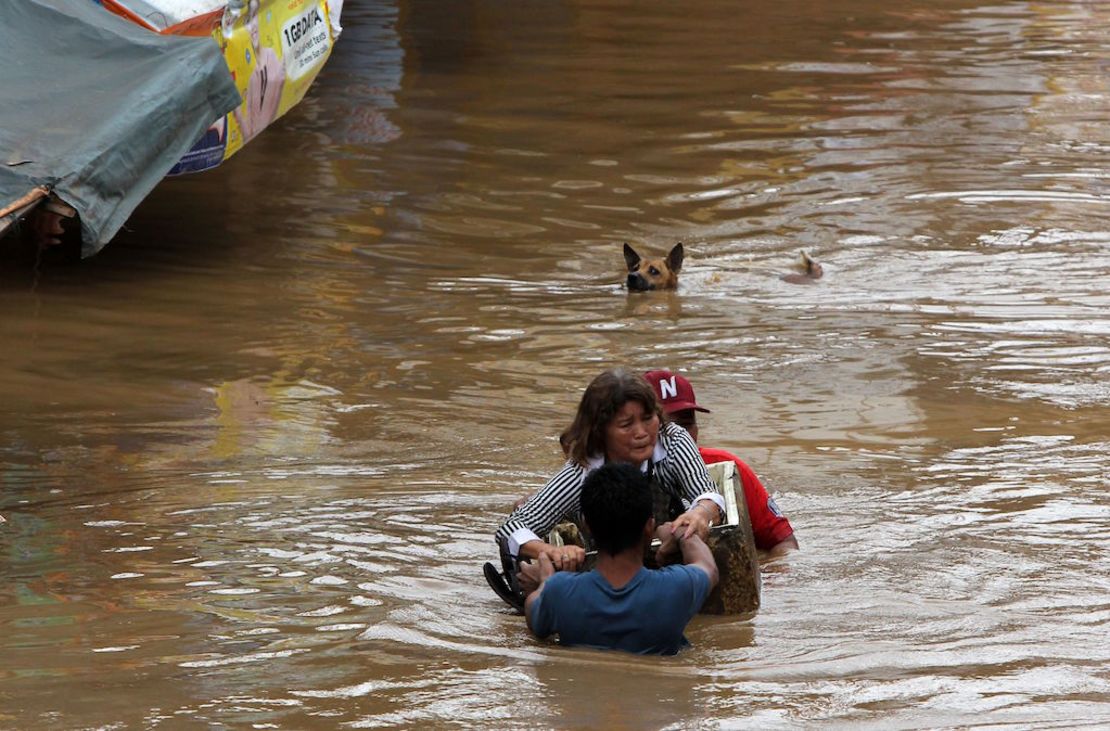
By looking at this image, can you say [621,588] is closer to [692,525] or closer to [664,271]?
[692,525]

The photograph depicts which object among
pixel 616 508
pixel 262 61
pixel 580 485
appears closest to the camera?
pixel 616 508

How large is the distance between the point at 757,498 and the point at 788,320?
472 cm

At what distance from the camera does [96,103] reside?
10.7 m

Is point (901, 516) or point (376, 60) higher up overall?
point (376, 60)

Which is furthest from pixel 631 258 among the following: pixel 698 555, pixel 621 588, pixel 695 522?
pixel 621 588

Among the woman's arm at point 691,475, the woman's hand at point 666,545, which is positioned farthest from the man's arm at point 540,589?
the woman's arm at point 691,475

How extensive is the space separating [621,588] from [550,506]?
62 cm

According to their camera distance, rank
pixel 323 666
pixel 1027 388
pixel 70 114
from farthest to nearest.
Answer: pixel 70 114 → pixel 1027 388 → pixel 323 666

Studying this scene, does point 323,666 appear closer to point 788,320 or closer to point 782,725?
point 782,725

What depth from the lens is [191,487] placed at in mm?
7410

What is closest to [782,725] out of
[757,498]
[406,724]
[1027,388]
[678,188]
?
[406,724]

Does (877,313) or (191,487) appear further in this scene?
(877,313)

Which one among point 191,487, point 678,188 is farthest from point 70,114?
point 678,188

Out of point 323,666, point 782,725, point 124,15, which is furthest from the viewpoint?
point 124,15
